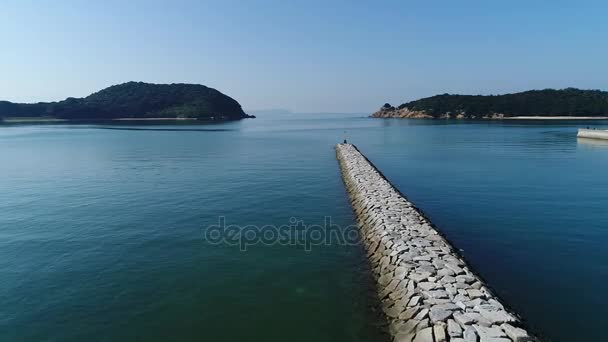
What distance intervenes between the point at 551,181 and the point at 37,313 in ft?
104

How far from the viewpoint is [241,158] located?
43.1 m

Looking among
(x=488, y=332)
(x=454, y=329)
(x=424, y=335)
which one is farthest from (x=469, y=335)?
(x=424, y=335)

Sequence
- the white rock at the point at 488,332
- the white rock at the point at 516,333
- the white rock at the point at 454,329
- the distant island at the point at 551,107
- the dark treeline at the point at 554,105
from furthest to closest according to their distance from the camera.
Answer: the dark treeline at the point at 554,105 < the distant island at the point at 551,107 < the white rock at the point at 454,329 < the white rock at the point at 488,332 < the white rock at the point at 516,333

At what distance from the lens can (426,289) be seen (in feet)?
30.9

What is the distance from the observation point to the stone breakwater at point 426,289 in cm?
772

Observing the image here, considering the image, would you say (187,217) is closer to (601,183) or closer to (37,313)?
(37,313)

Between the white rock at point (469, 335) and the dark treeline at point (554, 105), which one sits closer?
the white rock at point (469, 335)

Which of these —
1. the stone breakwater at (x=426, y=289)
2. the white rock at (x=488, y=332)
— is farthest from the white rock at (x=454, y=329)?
the white rock at (x=488, y=332)

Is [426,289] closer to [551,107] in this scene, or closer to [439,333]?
[439,333]

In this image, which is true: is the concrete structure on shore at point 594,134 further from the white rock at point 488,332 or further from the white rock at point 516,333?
the white rock at point 488,332

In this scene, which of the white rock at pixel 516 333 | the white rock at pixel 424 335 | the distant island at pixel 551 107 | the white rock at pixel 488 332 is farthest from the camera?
the distant island at pixel 551 107

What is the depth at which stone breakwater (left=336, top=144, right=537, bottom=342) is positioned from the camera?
25.3 feet

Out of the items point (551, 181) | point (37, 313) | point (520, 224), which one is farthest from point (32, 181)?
point (551, 181)

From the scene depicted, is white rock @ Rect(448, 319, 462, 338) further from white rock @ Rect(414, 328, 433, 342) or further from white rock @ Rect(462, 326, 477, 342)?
white rock @ Rect(414, 328, 433, 342)
